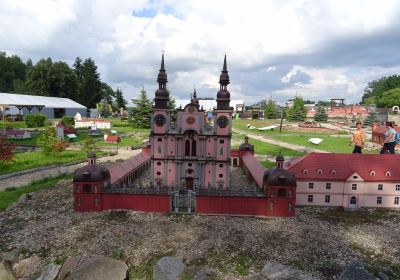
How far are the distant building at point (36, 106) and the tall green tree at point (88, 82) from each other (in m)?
14.4

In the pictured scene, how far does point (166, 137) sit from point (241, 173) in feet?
49.1

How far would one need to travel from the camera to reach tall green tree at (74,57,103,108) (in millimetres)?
128375

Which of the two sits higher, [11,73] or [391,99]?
[11,73]

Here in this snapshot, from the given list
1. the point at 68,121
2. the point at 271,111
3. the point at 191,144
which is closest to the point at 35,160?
the point at 191,144

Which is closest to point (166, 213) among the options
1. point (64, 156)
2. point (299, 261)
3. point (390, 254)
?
point (299, 261)

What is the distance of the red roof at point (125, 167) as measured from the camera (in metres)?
31.2

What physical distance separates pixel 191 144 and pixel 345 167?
14.9 meters

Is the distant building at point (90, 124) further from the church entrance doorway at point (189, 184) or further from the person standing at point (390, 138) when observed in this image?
the person standing at point (390, 138)

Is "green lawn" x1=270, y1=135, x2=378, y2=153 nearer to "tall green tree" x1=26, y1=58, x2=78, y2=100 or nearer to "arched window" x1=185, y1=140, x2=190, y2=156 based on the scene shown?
"arched window" x1=185, y1=140, x2=190, y2=156

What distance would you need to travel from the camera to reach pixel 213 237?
22953 mm

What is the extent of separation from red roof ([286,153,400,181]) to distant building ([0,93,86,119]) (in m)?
85.8

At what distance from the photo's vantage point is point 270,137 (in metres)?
78.2

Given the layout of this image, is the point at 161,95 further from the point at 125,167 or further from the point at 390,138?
the point at 390,138

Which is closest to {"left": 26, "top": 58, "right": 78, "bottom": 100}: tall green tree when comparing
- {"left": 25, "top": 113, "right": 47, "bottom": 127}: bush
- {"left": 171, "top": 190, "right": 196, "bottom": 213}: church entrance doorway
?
{"left": 25, "top": 113, "right": 47, "bottom": 127}: bush
